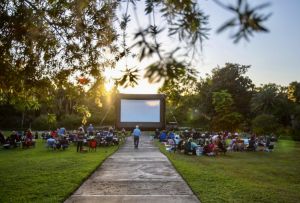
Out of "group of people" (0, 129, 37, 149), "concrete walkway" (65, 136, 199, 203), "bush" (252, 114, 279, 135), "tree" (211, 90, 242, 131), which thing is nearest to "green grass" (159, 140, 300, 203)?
"concrete walkway" (65, 136, 199, 203)

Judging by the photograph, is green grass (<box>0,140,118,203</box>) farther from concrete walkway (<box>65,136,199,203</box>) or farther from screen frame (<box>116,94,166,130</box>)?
screen frame (<box>116,94,166,130</box>)

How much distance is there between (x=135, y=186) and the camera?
11289mm

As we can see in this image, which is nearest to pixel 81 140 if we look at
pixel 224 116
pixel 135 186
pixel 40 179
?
pixel 40 179

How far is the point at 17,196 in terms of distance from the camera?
32.3 feet

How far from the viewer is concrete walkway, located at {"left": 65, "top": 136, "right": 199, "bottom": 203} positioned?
9.54m

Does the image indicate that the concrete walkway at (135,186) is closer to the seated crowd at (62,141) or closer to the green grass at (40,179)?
the green grass at (40,179)

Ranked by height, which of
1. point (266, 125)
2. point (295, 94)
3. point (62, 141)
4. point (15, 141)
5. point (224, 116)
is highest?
point (295, 94)

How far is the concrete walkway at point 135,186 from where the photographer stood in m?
9.54

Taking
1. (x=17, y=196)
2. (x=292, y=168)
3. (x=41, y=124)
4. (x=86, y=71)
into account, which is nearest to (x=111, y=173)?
(x=17, y=196)

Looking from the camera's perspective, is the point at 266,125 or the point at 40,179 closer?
the point at 40,179

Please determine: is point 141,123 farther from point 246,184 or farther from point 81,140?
point 81,140

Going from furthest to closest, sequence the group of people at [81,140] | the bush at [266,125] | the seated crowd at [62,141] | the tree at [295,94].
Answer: the tree at [295,94] → the bush at [266,125] → the seated crowd at [62,141] → the group of people at [81,140]

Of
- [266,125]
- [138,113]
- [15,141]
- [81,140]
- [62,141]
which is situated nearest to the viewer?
[138,113]

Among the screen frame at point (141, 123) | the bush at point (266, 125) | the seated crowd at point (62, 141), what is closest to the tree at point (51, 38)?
the screen frame at point (141, 123)
